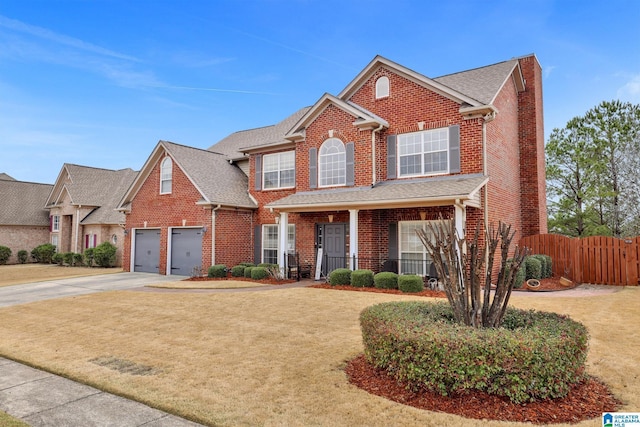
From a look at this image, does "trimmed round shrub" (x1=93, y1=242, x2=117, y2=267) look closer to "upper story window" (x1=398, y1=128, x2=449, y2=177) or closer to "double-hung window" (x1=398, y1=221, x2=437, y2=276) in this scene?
"double-hung window" (x1=398, y1=221, x2=437, y2=276)

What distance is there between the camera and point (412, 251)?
14875mm

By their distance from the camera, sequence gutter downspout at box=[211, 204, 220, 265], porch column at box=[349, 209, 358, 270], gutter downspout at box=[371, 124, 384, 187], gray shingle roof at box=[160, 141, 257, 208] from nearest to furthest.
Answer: porch column at box=[349, 209, 358, 270] < gutter downspout at box=[371, 124, 384, 187] < gutter downspout at box=[211, 204, 220, 265] < gray shingle roof at box=[160, 141, 257, 208]

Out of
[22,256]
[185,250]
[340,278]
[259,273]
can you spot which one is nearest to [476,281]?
[340,278]

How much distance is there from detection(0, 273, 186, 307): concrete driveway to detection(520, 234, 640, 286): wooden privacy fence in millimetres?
16425

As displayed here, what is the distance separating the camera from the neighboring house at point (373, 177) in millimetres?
14195

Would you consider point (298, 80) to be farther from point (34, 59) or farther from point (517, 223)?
point (517, 223)

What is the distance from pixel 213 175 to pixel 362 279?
10.3m

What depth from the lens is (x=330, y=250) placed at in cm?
1677

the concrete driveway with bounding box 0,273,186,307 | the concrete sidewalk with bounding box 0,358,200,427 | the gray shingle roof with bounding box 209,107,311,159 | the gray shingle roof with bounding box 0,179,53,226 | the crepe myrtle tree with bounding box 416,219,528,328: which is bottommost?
the concrete driveway with bounding box 0,273,186,307

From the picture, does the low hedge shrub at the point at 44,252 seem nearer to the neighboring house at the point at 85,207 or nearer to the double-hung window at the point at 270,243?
the neighboring house at the point at 85,207

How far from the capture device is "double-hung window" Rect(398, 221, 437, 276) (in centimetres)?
1456

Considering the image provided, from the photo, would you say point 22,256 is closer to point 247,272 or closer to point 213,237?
point 213,237

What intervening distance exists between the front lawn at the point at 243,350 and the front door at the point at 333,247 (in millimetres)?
4840

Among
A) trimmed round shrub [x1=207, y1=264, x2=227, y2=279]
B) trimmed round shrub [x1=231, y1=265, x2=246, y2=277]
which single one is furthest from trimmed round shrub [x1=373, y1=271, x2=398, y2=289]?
trimmed round shrub [x1=207, y1=264, x2=227, y2=279]
